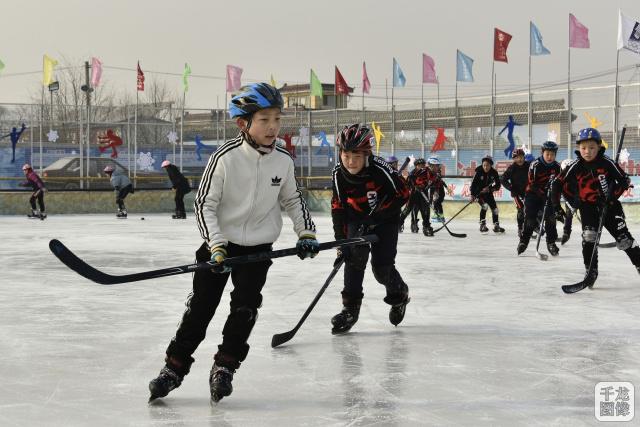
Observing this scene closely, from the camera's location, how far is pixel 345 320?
17.8 ft

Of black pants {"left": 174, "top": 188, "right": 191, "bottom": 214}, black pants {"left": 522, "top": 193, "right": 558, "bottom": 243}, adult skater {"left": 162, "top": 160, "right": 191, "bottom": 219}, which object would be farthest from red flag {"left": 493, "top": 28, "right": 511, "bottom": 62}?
black pants {"left": 522, "top": 193, "right": 558, "bottom": 243}

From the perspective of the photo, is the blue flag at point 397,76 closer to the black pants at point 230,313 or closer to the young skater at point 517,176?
the young skater at point 517,176

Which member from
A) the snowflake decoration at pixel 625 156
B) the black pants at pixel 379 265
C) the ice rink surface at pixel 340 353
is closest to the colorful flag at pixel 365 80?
the snowflake decoration at pixel 625 156

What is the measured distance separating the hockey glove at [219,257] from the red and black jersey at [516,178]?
394 inches

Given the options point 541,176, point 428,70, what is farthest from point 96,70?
point 541,176

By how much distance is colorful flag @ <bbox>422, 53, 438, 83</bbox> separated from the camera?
94.8ft

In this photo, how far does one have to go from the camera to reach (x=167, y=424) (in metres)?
3.38

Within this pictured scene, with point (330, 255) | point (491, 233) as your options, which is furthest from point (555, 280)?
point (491, 233)

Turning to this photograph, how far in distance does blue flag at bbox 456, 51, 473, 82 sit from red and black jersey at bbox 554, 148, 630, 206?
20211 mm

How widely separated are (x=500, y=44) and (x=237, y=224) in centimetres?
2377

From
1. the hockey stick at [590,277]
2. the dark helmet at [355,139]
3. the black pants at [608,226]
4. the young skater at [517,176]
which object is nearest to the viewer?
the dark helmet at [355,139]

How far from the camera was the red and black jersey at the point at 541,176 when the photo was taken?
1082 cm

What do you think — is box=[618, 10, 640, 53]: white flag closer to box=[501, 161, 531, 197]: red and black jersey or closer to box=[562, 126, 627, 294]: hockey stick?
box=[501, 161, 531, 197]: red and black jersey

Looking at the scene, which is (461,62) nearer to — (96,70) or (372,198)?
(96,70)
